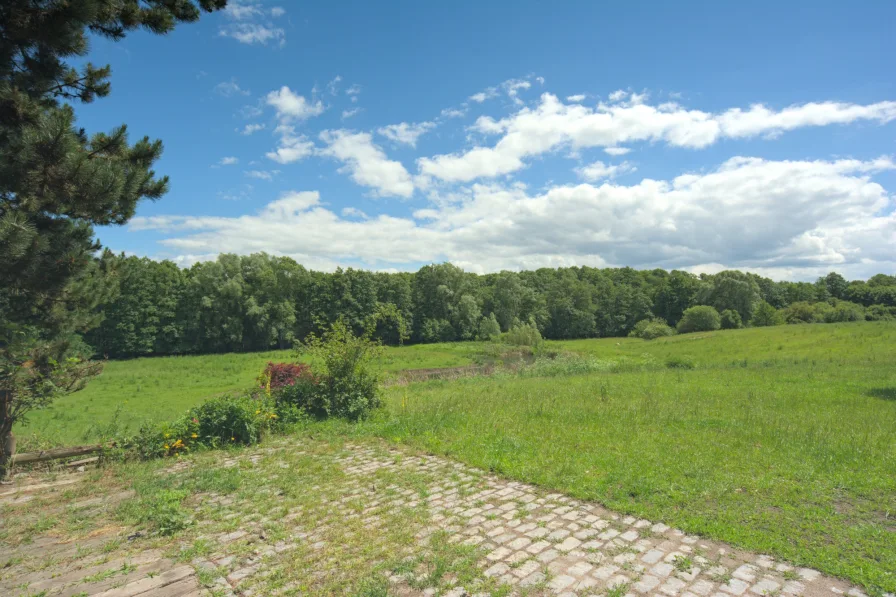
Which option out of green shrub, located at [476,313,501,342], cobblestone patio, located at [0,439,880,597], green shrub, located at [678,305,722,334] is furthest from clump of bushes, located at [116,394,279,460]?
green shrub, located at [678,305,722,334]

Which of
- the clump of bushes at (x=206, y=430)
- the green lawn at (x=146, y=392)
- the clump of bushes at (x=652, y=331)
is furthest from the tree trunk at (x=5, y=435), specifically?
the clump of bushes at (x=652, y=331)

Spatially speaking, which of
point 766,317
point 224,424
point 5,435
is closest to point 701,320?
point 766,317

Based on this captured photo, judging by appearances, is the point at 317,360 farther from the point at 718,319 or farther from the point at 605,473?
the point at 718,319

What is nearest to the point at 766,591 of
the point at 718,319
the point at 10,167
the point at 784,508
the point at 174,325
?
the point at 784,508

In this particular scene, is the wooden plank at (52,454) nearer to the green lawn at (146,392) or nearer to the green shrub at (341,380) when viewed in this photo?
the green lawn at (146,392)

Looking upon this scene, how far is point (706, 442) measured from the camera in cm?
890

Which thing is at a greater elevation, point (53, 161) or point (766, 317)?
point (53, 161)

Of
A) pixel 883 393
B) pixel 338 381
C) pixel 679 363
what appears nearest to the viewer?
pixel 338 381

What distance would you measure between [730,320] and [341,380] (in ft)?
227

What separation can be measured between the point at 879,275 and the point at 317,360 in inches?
3755

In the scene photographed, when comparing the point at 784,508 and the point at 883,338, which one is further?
the point at 883,338

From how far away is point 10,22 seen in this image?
4.20 metres

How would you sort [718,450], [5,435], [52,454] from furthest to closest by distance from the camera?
1. [718,450]
2. [52,454]
3. [5,435]

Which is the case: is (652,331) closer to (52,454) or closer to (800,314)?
(800,314)
